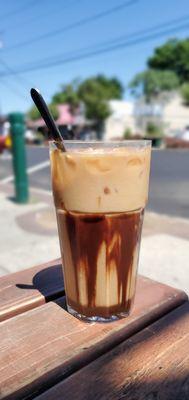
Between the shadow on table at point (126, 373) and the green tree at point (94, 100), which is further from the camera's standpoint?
the green tree at point (94, 100)

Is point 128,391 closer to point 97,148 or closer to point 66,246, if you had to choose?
point 66,246

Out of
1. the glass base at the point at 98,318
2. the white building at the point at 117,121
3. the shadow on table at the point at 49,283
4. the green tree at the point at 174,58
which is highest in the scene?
the green tree at the point at 174,58

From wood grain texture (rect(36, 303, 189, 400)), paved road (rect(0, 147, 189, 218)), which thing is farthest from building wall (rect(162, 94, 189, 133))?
wood grain texture (rect(36, 303, 189, 400))

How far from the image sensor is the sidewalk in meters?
3.48

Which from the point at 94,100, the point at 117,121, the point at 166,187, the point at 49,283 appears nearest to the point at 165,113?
the point at 117,121

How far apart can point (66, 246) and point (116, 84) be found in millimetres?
72627

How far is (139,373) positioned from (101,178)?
45 cm

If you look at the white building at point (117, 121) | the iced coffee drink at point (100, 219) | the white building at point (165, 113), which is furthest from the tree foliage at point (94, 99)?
the iced coffee drink at point (100, 219)

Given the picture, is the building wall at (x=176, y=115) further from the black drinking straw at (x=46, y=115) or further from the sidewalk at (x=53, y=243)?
the black drinking straw at (x=46, y=115)

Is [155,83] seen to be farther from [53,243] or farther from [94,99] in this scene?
[53,243]

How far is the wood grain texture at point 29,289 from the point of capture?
3.69 ft

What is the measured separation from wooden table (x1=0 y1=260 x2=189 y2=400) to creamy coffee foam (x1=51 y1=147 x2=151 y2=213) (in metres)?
0.31

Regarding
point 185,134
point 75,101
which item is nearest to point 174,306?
point 185,134

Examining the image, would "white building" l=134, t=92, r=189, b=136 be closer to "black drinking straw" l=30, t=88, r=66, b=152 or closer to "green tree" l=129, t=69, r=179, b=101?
"green tree" l=129, t=69, r=179, b=101
